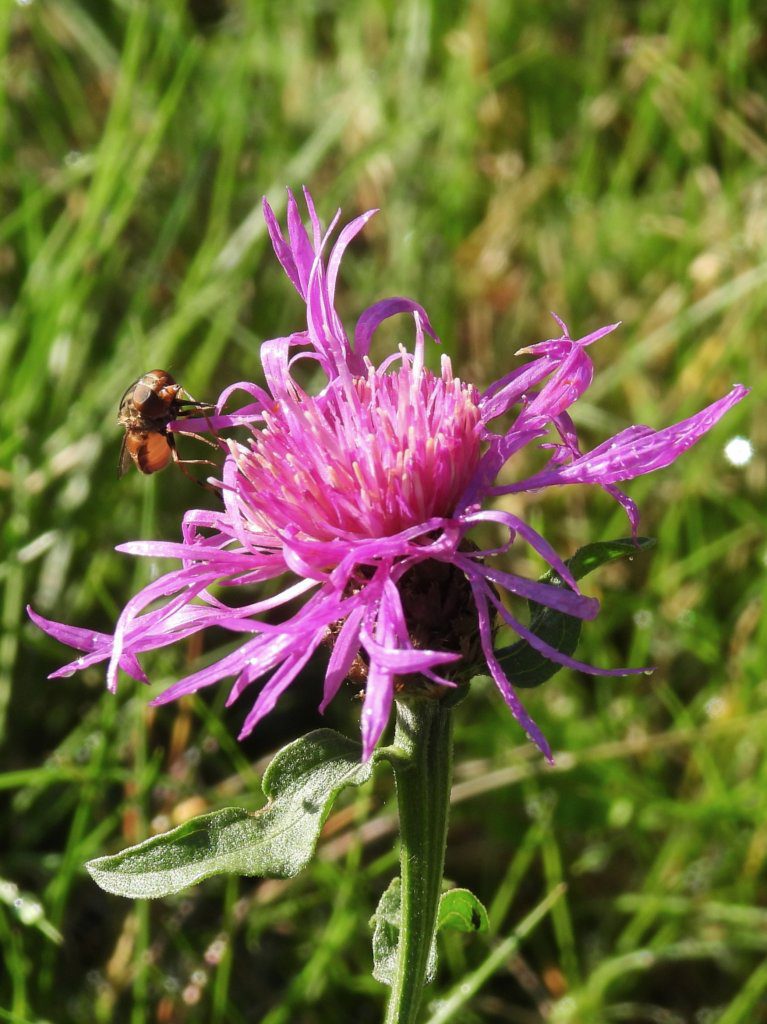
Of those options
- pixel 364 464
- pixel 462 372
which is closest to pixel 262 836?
pixel 364 464

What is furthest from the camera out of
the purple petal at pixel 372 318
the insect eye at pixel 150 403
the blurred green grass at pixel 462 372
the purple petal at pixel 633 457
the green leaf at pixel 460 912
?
the blurred green grass at pixel 462 372

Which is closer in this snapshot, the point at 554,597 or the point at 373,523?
the point at 554,597

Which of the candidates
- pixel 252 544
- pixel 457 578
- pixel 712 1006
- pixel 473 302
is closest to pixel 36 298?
pixel 473 302

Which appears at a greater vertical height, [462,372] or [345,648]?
[462,372]

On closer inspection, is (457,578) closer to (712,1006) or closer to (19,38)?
(712,1006)

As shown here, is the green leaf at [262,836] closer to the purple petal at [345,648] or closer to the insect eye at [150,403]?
the purple petal at [345,648]

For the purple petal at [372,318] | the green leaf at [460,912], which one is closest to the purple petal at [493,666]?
the green leaf at [460,912]

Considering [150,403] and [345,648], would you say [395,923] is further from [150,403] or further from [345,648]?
[150,403]
